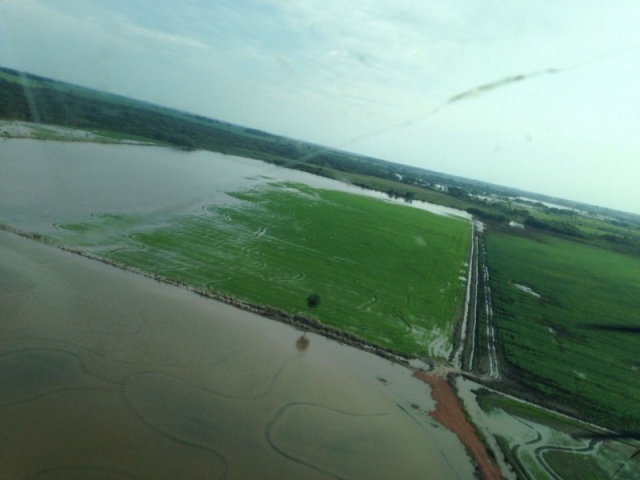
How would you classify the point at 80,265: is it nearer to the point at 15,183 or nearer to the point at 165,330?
the point at 165,330

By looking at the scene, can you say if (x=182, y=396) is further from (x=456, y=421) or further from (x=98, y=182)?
(x=98, y=182)

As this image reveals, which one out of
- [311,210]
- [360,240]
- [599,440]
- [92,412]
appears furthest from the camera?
[311,210]

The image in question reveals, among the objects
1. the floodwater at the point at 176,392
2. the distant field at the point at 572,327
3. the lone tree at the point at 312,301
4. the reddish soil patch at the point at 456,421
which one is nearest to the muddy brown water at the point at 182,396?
the floodwater at the point at 176,392

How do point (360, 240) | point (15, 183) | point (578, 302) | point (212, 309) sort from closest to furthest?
1. point (212, 309)
2. point (15, 183)
3. point (578, 302)
4. point (360, 240)

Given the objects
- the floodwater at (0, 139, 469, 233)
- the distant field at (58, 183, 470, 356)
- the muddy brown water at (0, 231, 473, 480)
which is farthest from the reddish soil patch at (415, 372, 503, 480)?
the floodwater at (0, 139, 469, 233)

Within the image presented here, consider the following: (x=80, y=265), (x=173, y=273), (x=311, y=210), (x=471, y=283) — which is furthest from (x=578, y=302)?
(x=80, y=265)

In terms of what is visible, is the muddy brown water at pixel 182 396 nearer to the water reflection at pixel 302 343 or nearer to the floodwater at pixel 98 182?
the water reflection at pixel 302 343
